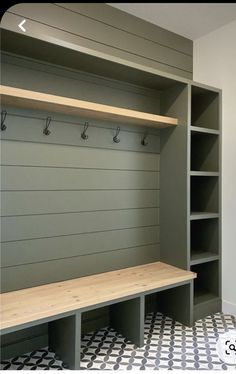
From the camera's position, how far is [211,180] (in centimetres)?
265

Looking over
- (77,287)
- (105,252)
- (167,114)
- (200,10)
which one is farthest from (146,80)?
(77,287)

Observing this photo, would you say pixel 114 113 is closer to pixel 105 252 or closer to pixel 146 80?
pixel 146 80

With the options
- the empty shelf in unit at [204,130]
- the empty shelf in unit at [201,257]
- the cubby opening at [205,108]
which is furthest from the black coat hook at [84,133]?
the empty shelf in unit at [201,257]

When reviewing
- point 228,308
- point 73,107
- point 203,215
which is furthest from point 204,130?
point 228,308

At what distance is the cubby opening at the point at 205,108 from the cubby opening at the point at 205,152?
0.36ft

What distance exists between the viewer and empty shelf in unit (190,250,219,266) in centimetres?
242

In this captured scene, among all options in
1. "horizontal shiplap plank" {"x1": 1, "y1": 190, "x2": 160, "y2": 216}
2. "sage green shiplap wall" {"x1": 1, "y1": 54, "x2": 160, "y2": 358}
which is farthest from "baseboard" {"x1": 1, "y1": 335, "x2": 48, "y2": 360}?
"horizontal shiplap plank" {"x1": 1, "y1": 190, "x2": 160, "y2": 216}

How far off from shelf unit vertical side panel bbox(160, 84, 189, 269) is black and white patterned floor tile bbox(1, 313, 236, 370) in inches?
20.1

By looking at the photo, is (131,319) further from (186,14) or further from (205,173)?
(186,14)

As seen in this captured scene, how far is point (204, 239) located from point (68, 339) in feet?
5.05

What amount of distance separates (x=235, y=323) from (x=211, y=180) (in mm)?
1218

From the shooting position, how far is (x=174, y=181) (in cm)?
247

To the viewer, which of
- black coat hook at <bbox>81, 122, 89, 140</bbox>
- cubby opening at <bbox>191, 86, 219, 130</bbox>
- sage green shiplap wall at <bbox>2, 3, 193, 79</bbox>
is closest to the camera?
sage green shiplap wall at <bbox>2, 3, 193, 79</bbox>

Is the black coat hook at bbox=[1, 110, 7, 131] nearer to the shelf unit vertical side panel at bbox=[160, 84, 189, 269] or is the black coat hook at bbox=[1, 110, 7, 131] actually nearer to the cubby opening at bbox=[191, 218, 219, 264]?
the shelf unit vertical side panel at bbox=[160, 84, 189, 269]
